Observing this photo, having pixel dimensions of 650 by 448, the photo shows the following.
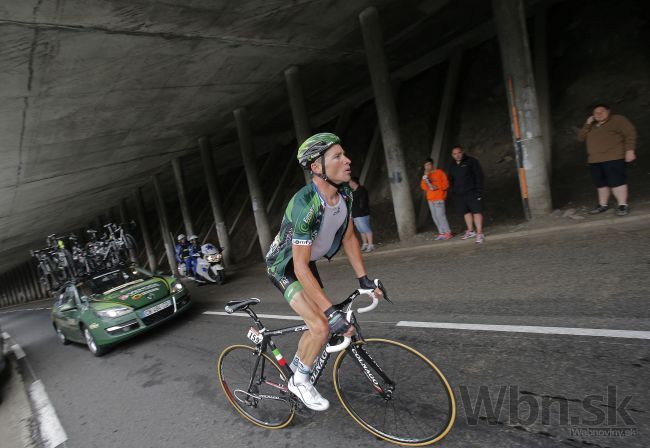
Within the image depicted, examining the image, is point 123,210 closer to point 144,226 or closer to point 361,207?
point 144,226

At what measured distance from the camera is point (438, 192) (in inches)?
344

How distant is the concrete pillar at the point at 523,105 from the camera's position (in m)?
7.84

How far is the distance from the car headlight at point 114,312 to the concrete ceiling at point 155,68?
188 inches

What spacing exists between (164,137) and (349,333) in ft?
47.8

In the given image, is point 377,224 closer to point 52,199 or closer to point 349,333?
point 349,333

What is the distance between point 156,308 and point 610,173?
888 centimetres

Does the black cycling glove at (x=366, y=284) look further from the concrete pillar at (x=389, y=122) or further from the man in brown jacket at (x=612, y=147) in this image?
the concrete pillar at (x=389, y=122)

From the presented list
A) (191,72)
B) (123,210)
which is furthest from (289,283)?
(123,210)

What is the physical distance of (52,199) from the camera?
60.3ft

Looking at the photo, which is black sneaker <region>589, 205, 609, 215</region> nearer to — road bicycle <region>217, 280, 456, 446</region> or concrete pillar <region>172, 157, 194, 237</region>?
road bicycle <region>217, 280, 456, 446</region>

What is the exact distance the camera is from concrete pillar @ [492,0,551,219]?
7844mm

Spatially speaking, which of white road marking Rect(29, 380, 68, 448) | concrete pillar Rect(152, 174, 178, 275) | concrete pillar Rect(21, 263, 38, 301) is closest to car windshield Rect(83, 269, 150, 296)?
white road marking Rect(29, 380, 68, 448)

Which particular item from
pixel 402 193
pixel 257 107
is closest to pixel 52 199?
pixel 257 107

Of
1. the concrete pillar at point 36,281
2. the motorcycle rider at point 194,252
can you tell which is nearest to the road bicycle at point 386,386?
the motorcycle rider at point 194,252
